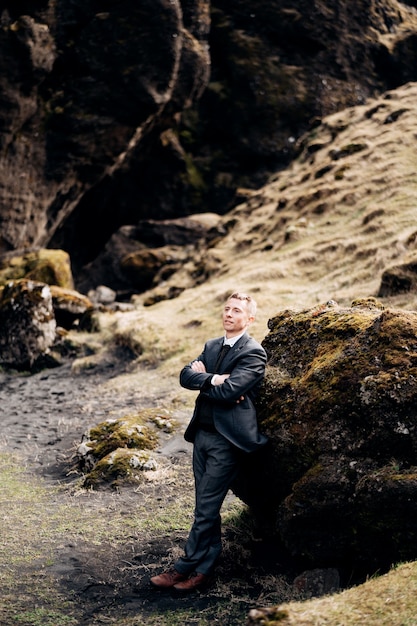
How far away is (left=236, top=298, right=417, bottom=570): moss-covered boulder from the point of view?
583 cm

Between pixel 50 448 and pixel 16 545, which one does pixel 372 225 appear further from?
pixel 16 545

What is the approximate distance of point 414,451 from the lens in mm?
5883

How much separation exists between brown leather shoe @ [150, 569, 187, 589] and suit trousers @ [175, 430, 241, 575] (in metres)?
0.08

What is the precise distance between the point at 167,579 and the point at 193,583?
0.98 feet

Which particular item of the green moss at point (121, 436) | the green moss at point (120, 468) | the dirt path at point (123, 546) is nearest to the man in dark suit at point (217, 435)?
the dirt path at point (123, 546)

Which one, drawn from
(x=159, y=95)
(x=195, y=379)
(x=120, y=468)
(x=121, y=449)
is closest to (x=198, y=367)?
(x=195, y=379)

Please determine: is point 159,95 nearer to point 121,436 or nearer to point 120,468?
point 121,436

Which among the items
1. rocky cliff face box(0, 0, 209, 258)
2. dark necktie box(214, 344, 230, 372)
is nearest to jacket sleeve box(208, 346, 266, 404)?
dark necktie box(214, 344, 230, 372)

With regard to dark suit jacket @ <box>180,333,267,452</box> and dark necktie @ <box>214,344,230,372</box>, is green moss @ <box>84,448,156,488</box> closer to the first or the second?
dark suit jacket @ <box>180,333,267,452</box>

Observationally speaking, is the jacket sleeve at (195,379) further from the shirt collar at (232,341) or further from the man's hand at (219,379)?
the shirt collar at (232,341)

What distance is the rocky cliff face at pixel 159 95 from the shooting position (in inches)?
1260

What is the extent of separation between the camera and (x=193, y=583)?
20.9ft

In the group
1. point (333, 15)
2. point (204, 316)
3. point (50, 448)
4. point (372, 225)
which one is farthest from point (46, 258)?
point (333, 15)

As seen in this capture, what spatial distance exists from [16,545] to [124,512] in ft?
5.47
